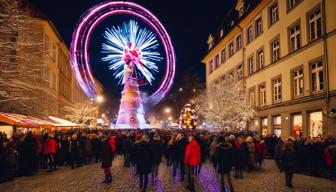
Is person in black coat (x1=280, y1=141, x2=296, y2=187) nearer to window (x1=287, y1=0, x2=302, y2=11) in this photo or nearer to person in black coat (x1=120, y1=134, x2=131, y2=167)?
person in black coat (x1=120, y1=134, x2=131, y2=167)

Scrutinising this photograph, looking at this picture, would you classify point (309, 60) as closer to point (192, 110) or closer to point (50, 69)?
point (192, 110)

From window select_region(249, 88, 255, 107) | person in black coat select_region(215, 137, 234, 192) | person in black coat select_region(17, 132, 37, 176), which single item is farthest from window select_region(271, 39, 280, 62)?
person in black coat select_region(17, 132, 37, 176)

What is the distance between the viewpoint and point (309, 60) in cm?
2806

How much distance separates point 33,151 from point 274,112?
2314 cm

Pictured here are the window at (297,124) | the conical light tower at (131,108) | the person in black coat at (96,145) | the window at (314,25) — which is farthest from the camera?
the conical light tower at (131,108)

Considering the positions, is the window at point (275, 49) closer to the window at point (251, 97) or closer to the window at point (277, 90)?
the window at point (277, 90)

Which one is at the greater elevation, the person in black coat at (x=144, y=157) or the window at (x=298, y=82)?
the window at (x=298, y=82)

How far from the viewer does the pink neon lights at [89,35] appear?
38.5 meters

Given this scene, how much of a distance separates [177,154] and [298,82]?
17.7m

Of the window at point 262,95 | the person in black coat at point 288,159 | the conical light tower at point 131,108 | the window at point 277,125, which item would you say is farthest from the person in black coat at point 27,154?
the conical light tower at point 131,108

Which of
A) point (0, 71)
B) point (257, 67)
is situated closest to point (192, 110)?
point (257, 67)

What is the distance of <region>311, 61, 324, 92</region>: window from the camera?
26781 millimetres

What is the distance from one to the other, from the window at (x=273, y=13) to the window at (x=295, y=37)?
342cm

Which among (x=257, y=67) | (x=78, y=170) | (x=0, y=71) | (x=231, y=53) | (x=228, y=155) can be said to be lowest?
(x=78, y=170)
